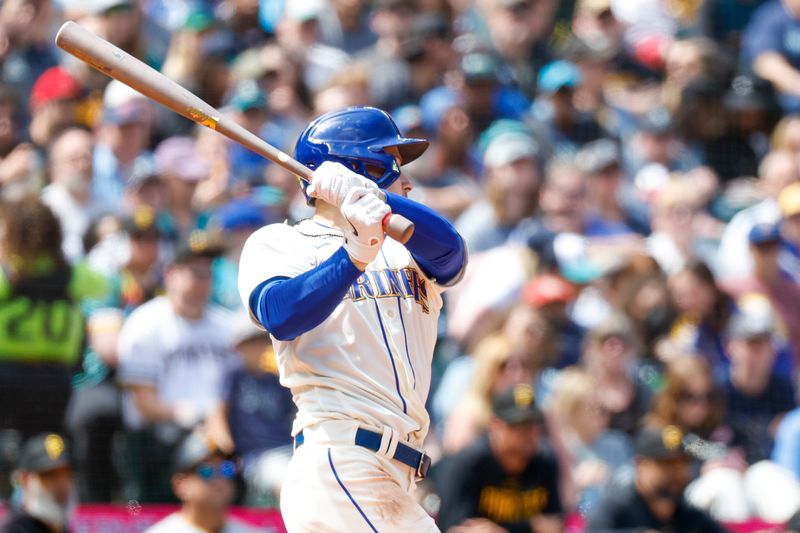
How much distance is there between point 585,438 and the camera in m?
6.37

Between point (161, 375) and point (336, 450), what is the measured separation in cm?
268

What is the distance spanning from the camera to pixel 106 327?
6.22 m

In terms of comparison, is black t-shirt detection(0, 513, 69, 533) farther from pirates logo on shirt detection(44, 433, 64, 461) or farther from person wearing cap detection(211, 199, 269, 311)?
person wearing cap detection(211, 199, 269, 311)

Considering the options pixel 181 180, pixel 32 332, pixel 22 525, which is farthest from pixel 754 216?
pixel 22 525

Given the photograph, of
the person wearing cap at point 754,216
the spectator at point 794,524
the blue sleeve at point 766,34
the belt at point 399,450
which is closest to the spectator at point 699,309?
the person wearing cap at point 754,216

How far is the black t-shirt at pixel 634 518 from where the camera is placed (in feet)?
19.0

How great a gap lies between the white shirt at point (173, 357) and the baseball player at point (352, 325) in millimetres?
2430

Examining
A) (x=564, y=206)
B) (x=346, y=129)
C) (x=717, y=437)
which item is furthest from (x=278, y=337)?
(x=564, y=206)

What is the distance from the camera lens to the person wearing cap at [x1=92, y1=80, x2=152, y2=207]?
23.6 ft

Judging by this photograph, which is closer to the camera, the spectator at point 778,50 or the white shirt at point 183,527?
the white shirt at point 183,527

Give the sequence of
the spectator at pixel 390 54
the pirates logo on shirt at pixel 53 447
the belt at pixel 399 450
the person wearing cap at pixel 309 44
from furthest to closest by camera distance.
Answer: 1. the person wearing cap at pixel 309 44
2. the spectator at pixel 390 54
3. the pirates logo on shirt at pixel 53 447
4. the belt at pixel 399 450

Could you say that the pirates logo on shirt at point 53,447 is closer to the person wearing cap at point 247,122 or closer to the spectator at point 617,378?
the person wearing cap at point 247,122

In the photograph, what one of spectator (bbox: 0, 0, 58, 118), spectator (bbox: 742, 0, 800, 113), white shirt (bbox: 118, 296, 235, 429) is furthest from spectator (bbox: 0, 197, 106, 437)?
spectator (bbox: 742, 0, 800, 113)

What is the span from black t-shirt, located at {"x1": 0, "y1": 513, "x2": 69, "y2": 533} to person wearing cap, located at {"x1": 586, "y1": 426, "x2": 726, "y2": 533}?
86.6 inches
